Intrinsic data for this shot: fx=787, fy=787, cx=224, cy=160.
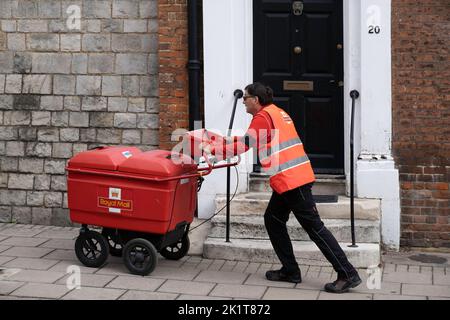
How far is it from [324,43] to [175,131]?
1.91 meters

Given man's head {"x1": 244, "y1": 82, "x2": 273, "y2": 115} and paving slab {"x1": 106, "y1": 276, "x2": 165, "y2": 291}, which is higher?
man's head {"x1": 244, "y1": 82, "x2": 273, "y2": 115}

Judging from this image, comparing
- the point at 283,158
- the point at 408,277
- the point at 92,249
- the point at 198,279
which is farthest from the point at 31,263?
the point at 408,277

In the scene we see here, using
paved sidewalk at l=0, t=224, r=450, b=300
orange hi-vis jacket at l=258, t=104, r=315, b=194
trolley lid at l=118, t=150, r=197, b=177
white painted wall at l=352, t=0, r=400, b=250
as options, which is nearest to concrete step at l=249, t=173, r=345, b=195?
white painted wall at l=352, t=0, r=400, b=250

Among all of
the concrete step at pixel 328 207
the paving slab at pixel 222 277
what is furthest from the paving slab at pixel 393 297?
the concrete step at pixel 328 207

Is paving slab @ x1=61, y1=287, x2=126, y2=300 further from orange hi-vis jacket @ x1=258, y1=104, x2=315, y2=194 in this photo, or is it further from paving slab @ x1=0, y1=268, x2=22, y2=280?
orange hi-vis jacket @ x1=258, y1=104, x2=315, y2=194

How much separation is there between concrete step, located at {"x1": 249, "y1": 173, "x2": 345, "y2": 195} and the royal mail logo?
2073mm

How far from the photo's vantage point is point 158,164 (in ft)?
22.4

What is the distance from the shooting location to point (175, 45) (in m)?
8.64

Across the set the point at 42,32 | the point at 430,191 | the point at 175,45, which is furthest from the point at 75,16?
the point at 430,191

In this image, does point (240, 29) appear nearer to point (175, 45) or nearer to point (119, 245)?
Result: point (175, 45)

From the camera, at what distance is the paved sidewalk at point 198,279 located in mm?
6586

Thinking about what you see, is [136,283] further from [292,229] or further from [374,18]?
[374,18]

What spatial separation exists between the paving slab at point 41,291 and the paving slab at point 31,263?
23.1 inches

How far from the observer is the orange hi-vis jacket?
662 centimetres
